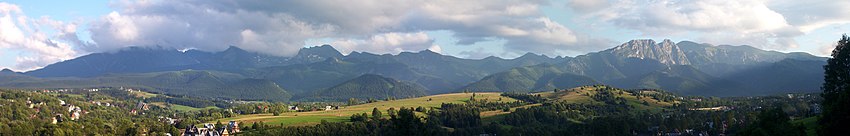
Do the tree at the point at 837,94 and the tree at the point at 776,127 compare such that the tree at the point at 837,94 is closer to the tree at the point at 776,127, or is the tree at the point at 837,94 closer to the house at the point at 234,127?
the tree at the point at 776,127

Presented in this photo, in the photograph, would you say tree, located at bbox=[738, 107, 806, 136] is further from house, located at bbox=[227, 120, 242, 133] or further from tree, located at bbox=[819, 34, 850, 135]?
house, located at bbox=[227, 120, 242, 133]

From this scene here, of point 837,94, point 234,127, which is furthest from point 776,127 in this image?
point 234,127

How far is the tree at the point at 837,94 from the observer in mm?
58312

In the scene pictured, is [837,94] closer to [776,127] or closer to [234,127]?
[776,127]

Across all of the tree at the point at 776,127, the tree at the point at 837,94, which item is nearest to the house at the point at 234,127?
the tree at the point at 776,127

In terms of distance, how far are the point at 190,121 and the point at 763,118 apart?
151926 mm

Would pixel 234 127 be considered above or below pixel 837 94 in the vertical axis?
below

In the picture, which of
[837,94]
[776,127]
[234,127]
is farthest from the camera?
[234,127]

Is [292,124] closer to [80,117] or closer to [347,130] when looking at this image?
[347,130]

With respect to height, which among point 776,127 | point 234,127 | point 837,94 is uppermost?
point 837,94

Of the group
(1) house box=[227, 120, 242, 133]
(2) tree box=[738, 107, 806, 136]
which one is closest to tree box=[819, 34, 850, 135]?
(2) tree box=[738, 107, 806, 136]

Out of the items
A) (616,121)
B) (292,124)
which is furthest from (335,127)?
(616,121)

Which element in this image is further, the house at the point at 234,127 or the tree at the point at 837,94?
the house at the point at 234,127

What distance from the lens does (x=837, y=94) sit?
76875 mm
